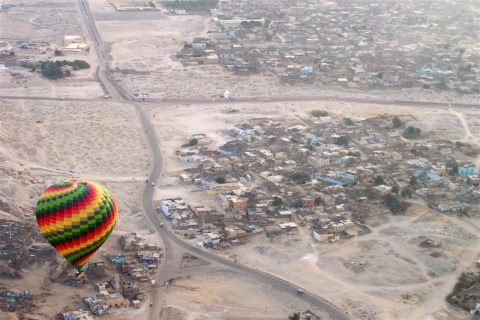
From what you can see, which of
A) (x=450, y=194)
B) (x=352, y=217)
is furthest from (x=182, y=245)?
(x=450, y=194)

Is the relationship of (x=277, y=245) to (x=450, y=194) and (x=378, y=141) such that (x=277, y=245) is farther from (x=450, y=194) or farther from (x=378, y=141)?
(x=378, y=141)

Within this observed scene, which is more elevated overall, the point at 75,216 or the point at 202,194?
the point at 75,216

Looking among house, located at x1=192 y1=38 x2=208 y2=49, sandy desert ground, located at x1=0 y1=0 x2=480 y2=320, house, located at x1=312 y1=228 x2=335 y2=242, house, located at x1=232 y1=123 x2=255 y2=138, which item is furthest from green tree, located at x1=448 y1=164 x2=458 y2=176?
house, located at x1=192 y1=38 x2=208 y2=49

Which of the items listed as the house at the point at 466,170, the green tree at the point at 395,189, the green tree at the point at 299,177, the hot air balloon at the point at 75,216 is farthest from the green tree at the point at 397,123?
the hot air balloon at the point at 75,216

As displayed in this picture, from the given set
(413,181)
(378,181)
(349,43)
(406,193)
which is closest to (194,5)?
(349,43)

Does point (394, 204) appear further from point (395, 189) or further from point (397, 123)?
point (397, 123)

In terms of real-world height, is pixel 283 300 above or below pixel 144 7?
above
